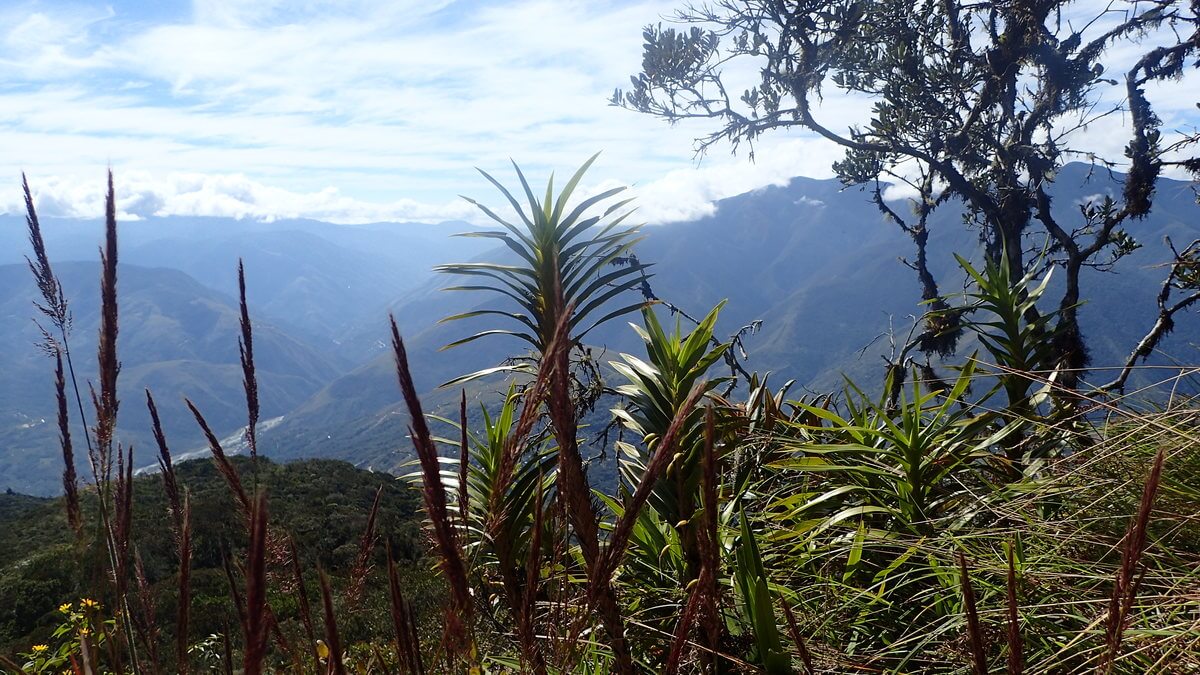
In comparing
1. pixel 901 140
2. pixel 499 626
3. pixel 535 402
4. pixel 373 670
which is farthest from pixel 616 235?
pixel 901 140

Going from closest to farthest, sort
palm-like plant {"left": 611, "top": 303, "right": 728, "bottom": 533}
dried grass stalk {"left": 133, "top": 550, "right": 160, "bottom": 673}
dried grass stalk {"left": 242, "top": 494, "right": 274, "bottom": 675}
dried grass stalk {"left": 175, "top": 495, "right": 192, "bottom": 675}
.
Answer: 1. dried grass stalk {"left": 242, "top": 494, "right": 274, "bottom": 675}
2. dried grass stalk {"left": 175, "top": 495, "right": 192, "bottom": 675}
3. dried grass stalk {"left": 133, "top": 550, "right": 160, "bottom": 673}
4. palm-like plant {"left": 611, "top": 303, "right": 728, "bottom": 533}

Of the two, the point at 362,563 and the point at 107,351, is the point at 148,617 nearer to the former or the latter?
the point at 362,563

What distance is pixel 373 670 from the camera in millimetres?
2496

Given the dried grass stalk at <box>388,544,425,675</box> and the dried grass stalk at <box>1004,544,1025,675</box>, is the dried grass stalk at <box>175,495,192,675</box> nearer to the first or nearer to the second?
the dried grass stalk at <box>388,544,425,675</box>

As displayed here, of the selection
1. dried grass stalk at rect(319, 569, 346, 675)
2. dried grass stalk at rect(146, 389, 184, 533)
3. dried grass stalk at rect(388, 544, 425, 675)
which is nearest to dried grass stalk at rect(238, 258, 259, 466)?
dried grass stalk at rect(146, 389, 184, 533)

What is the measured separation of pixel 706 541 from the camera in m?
0.99

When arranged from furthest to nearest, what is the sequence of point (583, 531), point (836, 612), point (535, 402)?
point (836, 612) → point (535, 402) → point (583, 531)

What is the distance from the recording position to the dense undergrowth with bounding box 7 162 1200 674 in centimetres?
103

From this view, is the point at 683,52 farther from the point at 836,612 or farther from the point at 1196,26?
the point at 836,612

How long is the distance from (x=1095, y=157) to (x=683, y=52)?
4151 mm

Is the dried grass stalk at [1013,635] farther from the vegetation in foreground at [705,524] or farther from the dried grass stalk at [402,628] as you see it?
the dried grass stalk at [402,628]

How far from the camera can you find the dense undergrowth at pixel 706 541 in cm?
103

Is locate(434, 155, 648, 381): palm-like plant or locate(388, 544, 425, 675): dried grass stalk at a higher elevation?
locate(434, 155, 648, 381): palm-like plant

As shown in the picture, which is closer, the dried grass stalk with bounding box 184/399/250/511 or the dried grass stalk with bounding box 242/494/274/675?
the dried grass stalk with bounding box 242/494/274/675
